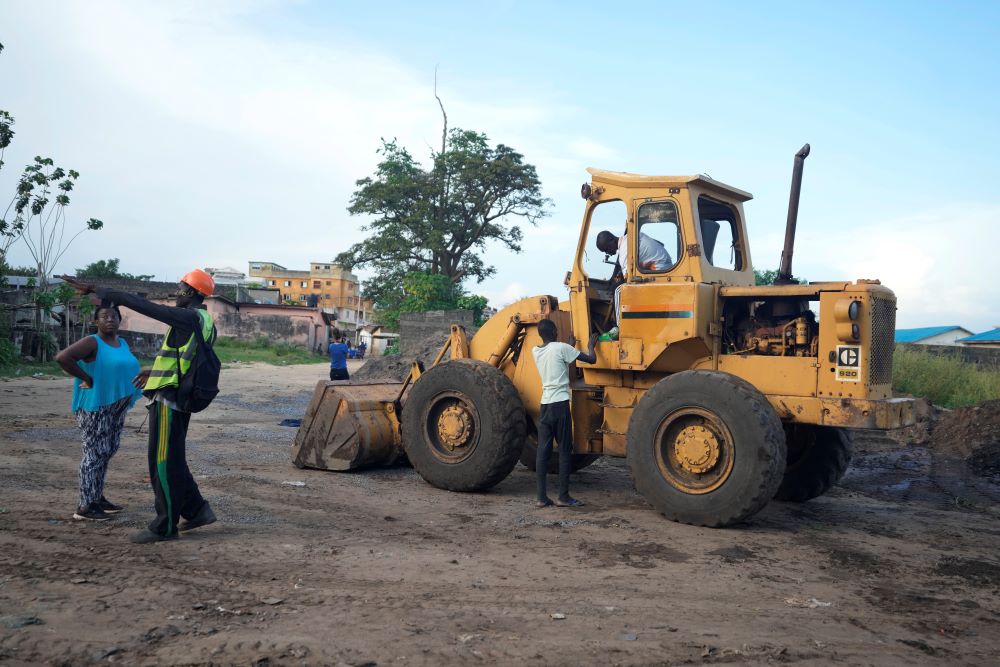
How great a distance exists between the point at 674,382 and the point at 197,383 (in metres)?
3.66

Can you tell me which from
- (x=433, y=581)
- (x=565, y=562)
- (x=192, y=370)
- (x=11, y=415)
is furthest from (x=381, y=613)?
(x=11, y=415)

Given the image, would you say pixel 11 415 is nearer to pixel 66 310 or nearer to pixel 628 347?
pixel 628 347

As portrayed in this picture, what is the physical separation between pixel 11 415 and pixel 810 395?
436 inches

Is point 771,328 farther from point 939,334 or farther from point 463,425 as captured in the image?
point 939,334

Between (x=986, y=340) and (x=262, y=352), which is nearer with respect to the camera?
(x=986, y=340)

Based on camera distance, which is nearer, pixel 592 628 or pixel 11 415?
pixel 592 628

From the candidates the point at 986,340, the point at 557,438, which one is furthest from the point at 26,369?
the point at 986,340

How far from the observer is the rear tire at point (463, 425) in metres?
7.59

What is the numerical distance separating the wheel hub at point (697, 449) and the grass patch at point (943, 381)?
34.7 feet

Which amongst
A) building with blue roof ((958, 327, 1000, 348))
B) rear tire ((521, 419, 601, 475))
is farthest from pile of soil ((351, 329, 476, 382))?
building with blue roof ((958, 327, 1000, 348))

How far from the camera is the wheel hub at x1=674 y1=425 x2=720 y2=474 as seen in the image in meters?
6.39

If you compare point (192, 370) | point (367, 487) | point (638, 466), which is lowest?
point (367, 487)

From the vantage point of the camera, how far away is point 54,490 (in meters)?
6.84

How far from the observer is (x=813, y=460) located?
25.0 feet
